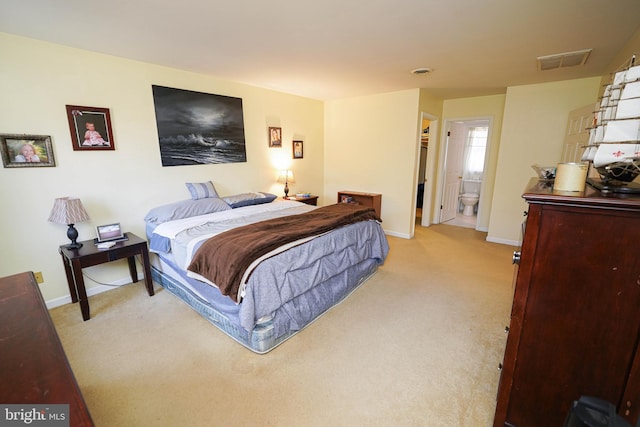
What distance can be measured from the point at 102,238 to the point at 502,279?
4186 mm

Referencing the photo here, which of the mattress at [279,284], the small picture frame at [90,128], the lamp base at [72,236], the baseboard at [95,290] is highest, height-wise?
the small picture frame at [90,128]

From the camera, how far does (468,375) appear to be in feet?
6.04

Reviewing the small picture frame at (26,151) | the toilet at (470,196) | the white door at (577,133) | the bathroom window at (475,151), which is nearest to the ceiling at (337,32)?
the white door at (577,133)

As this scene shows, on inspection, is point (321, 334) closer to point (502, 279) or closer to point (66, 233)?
point (502, 279)

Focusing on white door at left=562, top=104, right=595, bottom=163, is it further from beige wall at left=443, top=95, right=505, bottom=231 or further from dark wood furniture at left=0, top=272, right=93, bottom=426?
dark wood furniture at left=0, top=272, right=93, bottom=426

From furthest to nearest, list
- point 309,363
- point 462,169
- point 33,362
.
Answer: point 462,169 → point 309,363 → point 33,362

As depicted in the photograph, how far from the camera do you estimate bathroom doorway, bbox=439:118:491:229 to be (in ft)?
17.2

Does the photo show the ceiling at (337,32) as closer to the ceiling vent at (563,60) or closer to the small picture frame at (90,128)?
the ceiling vent at (563,60)

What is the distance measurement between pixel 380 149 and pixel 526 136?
208cm

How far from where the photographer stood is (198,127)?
3.44 m

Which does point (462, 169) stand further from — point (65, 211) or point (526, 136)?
point (65, 211)

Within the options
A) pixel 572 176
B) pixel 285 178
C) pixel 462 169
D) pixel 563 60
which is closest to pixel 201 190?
pixel 285 178

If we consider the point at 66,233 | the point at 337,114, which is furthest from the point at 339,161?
the point at 66,233

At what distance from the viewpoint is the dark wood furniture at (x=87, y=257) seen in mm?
2334
